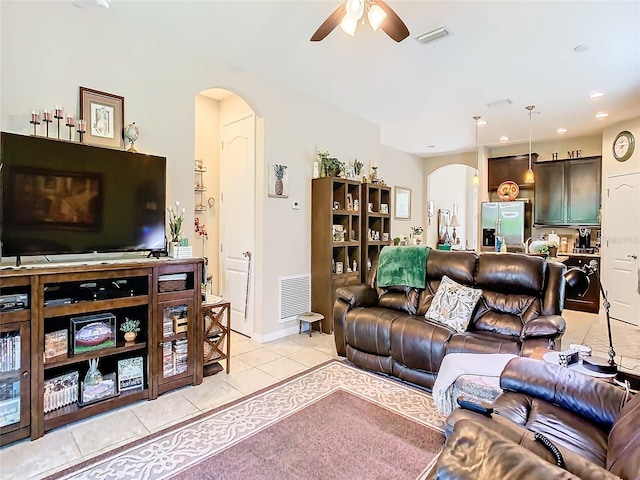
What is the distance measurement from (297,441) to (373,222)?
3594 mm

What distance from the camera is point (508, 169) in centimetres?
693

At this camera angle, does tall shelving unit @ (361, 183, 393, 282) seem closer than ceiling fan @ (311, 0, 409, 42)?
No

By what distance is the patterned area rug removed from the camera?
1.93 metres

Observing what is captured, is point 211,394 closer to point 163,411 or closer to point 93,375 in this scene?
point 163,411

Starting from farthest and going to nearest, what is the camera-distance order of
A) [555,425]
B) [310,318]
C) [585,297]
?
[585,297], [310,318], [555,425]

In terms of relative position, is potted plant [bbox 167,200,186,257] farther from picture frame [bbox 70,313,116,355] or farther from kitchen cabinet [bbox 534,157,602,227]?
kitchen cabinet [bbox 534,157,602,227]

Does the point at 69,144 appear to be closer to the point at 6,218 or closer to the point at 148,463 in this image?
the point at 6,218

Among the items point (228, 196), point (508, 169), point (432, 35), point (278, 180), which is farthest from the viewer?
point (508, 169)

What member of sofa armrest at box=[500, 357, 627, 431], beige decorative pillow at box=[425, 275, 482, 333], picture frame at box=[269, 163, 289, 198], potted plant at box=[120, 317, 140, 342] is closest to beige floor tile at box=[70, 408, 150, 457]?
potted plant at box=[120, 317, 140, 342]

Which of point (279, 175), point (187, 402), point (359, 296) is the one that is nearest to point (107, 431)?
point (187, 402)

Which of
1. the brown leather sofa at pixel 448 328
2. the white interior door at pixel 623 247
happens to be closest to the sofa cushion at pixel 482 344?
the brown leather sofa at pixel 448 328

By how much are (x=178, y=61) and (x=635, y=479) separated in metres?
3.86

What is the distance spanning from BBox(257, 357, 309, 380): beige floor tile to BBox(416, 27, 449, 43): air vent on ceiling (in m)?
3.15

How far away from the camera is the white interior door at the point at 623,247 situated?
16.7 ft
